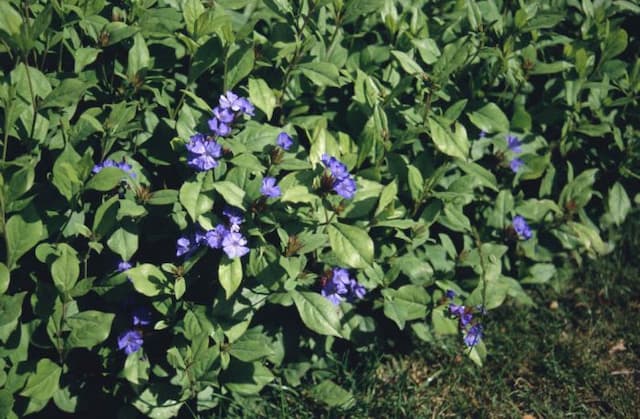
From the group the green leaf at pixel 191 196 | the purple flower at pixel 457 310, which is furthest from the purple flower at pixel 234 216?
the purple flower at pixel 457 310

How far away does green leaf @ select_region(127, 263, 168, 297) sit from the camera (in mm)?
2463

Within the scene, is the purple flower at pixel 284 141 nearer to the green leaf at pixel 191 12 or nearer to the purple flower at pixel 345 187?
the purple flower at pixel 345 187

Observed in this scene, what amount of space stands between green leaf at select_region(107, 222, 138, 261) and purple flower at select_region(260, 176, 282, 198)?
505mm

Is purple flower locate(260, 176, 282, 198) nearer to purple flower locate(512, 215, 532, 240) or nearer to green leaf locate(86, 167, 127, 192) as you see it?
green leaf locate(86, 167, 127, 192)

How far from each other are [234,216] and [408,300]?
98cm

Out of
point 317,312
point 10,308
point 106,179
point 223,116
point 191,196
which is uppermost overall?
point 223,116

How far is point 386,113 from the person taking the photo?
2.97 m

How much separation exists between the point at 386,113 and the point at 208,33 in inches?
32.7

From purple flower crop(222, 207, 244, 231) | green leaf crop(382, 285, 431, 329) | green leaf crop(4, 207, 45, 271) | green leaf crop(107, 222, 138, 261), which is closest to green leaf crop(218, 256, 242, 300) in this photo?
purple flower crop(222, 207, 244, 231)

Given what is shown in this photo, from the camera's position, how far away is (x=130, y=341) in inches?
104

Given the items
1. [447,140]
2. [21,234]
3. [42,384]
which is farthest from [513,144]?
[42,384]

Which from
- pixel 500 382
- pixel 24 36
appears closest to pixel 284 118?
pixel 24 36

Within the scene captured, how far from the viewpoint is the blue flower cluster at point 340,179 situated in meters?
2.53

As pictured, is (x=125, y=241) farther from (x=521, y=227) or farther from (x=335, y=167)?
(x=521, y=227)
